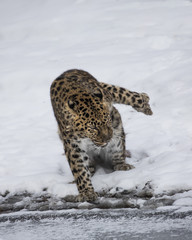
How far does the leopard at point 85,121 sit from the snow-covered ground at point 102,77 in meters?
0.33

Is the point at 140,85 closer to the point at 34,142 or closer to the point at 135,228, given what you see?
the point at 34,142

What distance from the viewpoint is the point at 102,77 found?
11.3 metres

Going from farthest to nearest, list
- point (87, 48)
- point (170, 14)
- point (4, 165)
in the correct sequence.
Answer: point (170, 14) < point (87, 48) < point (4, 165)

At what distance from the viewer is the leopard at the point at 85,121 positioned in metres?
6.01

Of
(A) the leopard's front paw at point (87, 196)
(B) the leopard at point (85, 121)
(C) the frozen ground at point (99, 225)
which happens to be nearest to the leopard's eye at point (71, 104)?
(B) the leopard at point (85, 121)

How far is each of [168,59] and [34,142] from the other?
3.92 m

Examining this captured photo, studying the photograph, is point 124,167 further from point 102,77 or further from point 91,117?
point 102,77

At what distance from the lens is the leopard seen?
6012 mm

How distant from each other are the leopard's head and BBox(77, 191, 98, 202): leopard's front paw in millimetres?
578

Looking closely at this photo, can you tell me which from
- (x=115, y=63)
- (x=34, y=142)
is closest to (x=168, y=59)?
(x=115, y=63)

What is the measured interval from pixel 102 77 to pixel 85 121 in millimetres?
5367

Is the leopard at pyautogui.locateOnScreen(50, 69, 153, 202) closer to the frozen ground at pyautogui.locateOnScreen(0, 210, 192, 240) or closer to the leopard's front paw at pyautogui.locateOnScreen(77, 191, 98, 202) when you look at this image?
the leopard's front paw at pyautogui.locateOnScreen(77, 191, 98, 202)

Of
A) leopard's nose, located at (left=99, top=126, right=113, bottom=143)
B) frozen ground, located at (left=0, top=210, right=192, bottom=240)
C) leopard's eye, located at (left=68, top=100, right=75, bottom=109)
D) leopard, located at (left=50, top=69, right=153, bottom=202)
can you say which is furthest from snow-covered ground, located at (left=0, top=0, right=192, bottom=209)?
leopard's eye, located at (left=68, top=100, right=75, bottom=109)

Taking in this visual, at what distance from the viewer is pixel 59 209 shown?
6121 millimetres
